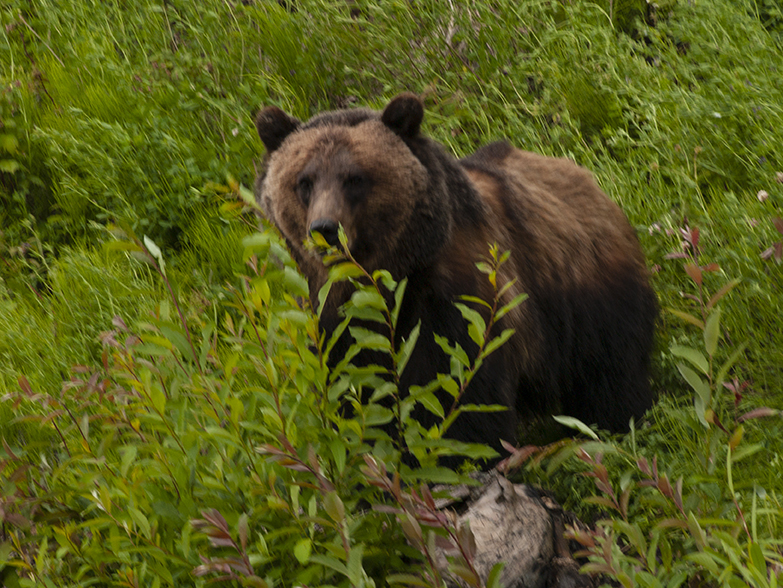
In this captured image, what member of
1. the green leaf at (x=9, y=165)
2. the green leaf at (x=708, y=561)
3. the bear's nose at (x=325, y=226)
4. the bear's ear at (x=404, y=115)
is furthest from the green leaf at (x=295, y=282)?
the green leaf at (x=9, y=165)

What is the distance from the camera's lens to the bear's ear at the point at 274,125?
375 cm

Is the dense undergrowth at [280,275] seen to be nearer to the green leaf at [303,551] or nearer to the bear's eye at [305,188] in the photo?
the green leaf at [303,551]

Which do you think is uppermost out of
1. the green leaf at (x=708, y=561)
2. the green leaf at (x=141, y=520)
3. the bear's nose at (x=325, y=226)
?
the bear's nose at (x=325, y=226)

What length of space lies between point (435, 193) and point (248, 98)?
110 inches

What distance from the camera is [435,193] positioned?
350 centimetres

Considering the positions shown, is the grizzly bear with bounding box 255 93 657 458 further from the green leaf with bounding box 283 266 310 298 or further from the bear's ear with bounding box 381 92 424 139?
the green leaf with bounding box 283 266 310 298

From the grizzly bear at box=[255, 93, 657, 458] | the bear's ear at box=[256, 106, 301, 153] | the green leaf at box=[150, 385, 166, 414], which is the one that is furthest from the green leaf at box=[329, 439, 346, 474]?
the bear's ear at box=[256, 106, 301, 153]

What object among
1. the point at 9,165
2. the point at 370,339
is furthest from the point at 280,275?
the point at 9,165

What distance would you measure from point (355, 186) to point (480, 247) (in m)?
0.60

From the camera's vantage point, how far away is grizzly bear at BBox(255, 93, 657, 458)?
3455 millimetres

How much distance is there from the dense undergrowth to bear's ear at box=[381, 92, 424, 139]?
2.70 feet

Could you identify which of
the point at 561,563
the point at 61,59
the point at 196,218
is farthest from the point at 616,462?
the point at 61,59

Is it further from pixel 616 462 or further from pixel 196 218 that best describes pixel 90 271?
pixel 616 462

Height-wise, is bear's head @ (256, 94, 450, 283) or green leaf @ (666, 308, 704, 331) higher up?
green leaf @ (666, 308, 704, 331)
